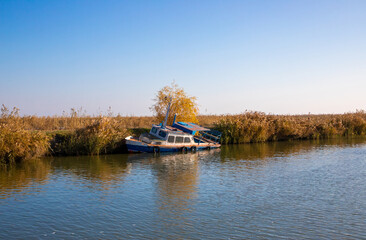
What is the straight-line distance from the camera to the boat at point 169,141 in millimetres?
31938

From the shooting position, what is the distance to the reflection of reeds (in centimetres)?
4219

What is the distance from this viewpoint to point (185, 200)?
15469mm

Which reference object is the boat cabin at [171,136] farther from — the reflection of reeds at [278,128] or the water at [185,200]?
the reflection of reeds at [278,128]

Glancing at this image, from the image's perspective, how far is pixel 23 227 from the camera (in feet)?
40.7

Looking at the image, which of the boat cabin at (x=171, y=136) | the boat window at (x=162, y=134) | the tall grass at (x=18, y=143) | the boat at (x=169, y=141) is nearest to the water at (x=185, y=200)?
the tall grass at (x=18, y=143)

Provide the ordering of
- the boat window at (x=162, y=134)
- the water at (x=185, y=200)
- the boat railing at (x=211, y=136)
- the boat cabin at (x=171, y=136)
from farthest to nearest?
the boat railing at (x=211, y=136) < the boat window at (x=162, y=134) < the boat cabin at (x=171, y=136) < the water at (x=185, y=200)

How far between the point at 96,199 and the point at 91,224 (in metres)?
3.42

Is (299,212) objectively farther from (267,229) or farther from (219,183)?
(219,183)

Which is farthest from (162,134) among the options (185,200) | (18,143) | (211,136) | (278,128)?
(185,200)

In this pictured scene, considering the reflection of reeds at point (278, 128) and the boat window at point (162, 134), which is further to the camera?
the reflection of reeds at point (278, 128)

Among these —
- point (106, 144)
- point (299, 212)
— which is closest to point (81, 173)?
point (106, 144)

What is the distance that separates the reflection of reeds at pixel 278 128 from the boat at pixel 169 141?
5.22 meters

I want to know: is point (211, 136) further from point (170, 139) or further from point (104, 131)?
point (104, 131)

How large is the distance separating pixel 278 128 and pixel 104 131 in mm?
24059
